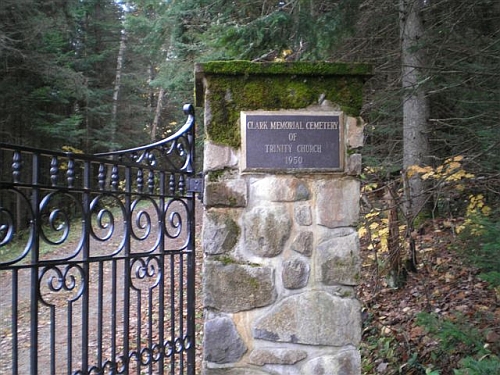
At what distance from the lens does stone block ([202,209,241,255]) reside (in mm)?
2684

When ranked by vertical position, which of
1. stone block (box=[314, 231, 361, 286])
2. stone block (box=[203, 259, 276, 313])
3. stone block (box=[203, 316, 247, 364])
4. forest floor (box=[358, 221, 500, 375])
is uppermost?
stone block (box=[314, 231, 361, 286])

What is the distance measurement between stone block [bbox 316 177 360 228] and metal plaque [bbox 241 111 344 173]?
0.10 metres

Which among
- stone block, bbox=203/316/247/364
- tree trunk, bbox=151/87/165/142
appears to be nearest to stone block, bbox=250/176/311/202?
stone block, bbox=203/316/247/364

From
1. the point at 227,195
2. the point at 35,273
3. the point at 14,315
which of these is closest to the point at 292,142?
the point at 227,195

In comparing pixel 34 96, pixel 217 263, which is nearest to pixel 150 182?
pixel 217 263

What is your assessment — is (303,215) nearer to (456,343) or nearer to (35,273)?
(35,273)

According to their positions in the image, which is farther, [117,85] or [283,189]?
[117,85]

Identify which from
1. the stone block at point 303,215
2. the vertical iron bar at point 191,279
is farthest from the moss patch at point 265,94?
the stone block at point 303,215

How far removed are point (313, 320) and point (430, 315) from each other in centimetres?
154

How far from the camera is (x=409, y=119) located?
6.74 m

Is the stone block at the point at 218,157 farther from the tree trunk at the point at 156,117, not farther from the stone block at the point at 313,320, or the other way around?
the tree trunk at the point at 156,117

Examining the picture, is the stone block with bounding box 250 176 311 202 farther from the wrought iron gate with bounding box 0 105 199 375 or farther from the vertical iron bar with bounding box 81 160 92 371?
the vertical iron bar with bounding box 81 160 92 371

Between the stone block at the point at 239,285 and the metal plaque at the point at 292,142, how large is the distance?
58 cm

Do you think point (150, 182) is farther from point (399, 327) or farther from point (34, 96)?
point (34, 96)
